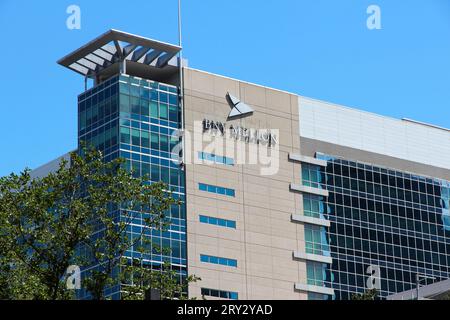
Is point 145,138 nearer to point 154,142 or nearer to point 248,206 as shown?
point 154,142

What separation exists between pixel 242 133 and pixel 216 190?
8344 millimetres

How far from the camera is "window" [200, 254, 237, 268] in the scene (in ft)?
425

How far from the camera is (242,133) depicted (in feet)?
450

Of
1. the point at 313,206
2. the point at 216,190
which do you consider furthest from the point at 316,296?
the point at 216,190

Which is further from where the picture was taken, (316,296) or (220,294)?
(316,296)

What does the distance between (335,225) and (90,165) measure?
Result: 3002 inches

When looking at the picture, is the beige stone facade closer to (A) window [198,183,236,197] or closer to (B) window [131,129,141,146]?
(A) window [198,183,236,197]

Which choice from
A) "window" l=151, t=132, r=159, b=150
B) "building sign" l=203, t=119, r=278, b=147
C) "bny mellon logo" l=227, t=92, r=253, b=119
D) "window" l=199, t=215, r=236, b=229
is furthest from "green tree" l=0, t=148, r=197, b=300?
"bny mellon logo" l=227, t=92, r=253, b=119

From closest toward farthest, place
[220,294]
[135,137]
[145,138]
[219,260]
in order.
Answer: [220,294]
[135,137]
[145,138]
[219,260]

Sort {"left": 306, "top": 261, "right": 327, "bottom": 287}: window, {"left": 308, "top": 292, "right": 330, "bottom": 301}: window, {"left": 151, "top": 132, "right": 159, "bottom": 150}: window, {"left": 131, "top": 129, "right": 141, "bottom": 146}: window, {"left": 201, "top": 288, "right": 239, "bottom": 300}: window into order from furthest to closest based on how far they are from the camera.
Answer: {"left": 306, "top": 261, "right": 327, "bottom": 287}: window
{"left": 308, "top": 292, "right": 330, "bottom": 301}: window
{"left": 151, "top": 132, "right": 159, "bottom": 150}: window
{"left": 131, "top": 129, "right": 141, "bottom": 146}: window
{"left": 201, "top": 288, "right": 239, "bottom": 300}: window

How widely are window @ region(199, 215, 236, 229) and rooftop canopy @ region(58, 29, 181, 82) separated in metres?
17.3

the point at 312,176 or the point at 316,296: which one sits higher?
the point at 312,176
